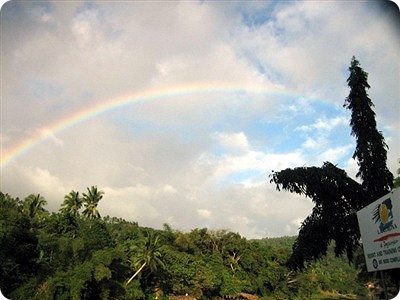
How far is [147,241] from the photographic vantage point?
55906 mm

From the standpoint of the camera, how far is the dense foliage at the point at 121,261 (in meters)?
37.3

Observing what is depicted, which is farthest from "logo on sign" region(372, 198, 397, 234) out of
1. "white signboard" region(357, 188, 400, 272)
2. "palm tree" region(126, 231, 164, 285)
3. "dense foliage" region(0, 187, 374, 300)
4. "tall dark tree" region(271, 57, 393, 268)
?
"palm tree" region(126, 231, 164, 285)

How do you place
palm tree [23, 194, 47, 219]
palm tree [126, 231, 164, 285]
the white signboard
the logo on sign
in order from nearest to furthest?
the white signboard
the logo on sign
palm tree [126, 231, 164, 285]
palm tree [23, 194, 47, 219]

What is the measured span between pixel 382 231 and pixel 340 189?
208 cm

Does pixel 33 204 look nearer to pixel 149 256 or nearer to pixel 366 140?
pixel 149 256

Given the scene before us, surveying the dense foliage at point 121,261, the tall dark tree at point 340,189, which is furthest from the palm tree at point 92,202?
the tall dark tree at point 340,189

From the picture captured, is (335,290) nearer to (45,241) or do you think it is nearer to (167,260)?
(167,260)

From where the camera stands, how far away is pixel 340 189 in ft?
41.4

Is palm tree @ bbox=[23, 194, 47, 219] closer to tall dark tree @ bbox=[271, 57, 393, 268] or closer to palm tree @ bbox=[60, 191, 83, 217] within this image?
palm tree @ bbox=[60, 191, 83, 217]

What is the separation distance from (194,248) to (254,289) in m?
16.7

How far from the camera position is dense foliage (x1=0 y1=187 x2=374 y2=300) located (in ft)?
122

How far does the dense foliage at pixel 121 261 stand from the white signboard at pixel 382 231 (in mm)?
8897

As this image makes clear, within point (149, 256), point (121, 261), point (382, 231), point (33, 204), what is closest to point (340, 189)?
point (382, 231)

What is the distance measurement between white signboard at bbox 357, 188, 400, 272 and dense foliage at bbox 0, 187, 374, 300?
890 centimetres
